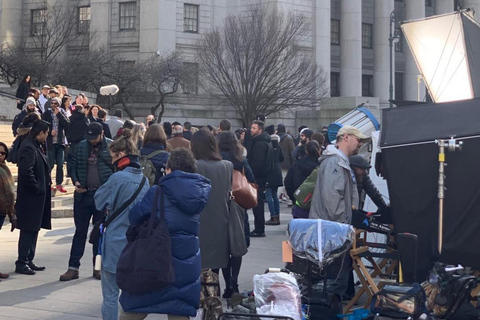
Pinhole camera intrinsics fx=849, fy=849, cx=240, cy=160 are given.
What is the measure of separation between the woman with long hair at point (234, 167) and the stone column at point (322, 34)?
41643 mm

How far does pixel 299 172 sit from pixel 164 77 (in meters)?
32.5

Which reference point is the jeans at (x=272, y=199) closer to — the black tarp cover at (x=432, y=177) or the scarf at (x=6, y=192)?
the scarf at (x=6, y=192)

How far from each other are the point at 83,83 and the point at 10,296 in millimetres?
34686

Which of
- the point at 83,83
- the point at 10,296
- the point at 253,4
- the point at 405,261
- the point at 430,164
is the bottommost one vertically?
the point at 10,296

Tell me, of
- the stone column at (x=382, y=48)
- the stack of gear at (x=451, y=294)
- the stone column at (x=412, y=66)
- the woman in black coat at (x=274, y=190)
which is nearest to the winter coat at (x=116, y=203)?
the stack of gear at (x=451, y=294)

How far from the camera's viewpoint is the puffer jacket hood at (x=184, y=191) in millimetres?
6918

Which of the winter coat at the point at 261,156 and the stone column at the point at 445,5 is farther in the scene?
the stone column at the point at 445,5

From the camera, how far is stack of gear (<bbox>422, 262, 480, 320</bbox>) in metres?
7.93

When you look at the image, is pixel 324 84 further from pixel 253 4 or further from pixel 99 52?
pixel 99 52

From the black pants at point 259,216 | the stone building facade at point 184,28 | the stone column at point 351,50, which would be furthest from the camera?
the stone column at point 351,50

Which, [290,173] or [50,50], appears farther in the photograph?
[50,50]

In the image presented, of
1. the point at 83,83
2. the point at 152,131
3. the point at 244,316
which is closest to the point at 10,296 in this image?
the point at 152,131

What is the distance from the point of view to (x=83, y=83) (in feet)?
144

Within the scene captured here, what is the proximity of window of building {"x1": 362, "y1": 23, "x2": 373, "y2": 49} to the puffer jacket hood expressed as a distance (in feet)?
192
